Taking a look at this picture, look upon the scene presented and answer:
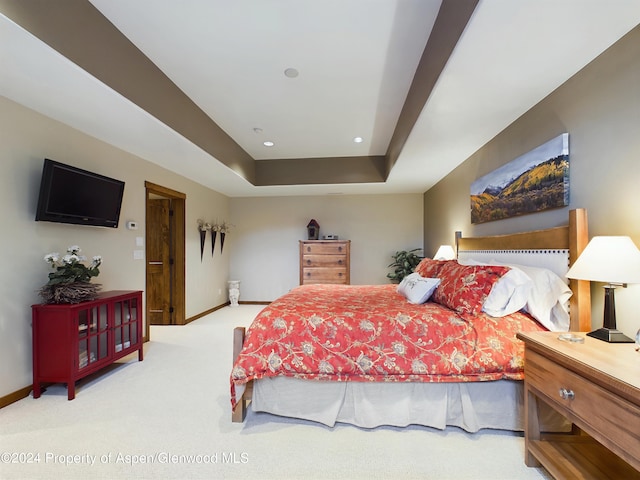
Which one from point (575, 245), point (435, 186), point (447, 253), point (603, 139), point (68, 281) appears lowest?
point (68, 281)

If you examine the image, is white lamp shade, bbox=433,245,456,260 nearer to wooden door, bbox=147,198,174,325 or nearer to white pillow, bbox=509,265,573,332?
white pillow, bbox=509,265,573,332

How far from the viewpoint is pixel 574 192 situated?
1903mm

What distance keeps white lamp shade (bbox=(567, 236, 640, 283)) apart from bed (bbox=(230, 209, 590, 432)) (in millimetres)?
362

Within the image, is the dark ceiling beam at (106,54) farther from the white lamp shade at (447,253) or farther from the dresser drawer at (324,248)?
the white lamp shade at (447,253)

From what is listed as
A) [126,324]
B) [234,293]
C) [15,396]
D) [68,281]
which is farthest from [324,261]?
[15,396]

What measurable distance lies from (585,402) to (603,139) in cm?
143

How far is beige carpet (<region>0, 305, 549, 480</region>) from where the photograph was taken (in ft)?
5.08

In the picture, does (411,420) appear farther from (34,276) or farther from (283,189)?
(283,189)

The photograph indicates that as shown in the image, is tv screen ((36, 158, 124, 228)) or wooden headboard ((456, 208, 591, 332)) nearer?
wooden headboard ((456, 208, 591, 332))

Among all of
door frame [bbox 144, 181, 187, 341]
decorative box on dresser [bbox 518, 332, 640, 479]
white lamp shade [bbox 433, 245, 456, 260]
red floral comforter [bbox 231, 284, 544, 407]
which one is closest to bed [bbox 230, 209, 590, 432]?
red floral comforter [bbox 231, 284, 544, 407]

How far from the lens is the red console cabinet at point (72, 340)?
2.32m

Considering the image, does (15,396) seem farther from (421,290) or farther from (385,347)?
(421,290)

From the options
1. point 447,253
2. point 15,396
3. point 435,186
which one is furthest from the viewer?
point 435,186

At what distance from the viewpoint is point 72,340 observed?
232 cm
